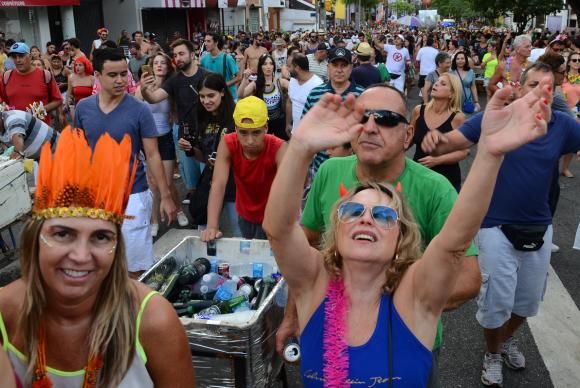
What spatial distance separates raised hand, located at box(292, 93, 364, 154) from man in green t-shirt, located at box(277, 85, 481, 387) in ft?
2.02

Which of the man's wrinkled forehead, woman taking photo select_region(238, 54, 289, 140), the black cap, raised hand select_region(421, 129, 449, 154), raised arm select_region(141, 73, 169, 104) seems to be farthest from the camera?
woman taking photo select_region(238, 54, 289, 140)

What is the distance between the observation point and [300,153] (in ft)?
6.29

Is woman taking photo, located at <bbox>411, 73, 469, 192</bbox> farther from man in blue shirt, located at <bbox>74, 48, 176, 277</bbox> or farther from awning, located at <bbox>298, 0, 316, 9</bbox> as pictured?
awning, located at <bbox>298, 0, 316, 9</bbox>

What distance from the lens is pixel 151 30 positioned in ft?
100

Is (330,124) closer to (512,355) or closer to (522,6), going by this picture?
(512,355)

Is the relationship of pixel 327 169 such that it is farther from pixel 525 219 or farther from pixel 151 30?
pixel 151 30

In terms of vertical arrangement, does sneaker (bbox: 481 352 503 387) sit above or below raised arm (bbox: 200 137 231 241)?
below

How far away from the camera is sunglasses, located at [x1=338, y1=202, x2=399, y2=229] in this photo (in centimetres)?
215

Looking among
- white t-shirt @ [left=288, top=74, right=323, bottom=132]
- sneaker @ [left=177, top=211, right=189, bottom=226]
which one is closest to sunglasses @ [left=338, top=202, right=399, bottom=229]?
sneaker @ [left=177, top=211, right=189, bottom=226]

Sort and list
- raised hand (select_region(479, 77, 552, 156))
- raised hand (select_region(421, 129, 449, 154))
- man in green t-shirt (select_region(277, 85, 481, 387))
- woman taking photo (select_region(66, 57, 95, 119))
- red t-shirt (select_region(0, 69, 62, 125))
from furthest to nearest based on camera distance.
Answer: woman taking photo (select_region(66, 57, 95, 119))
red t-shirt (select_region(0, 69, 62, 125))
raised hand (select_region(421, 129, 449, 154))
man in green t-shirt (select_region(277, 85, 481, 387))
raised hand (select_region(479, 77, 552, 156))

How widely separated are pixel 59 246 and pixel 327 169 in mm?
1358

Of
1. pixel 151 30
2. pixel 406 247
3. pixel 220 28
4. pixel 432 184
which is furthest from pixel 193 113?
pixel 220 28

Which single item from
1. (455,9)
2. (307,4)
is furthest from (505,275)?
(455,9)

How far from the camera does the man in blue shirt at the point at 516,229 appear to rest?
3479 millimetres
